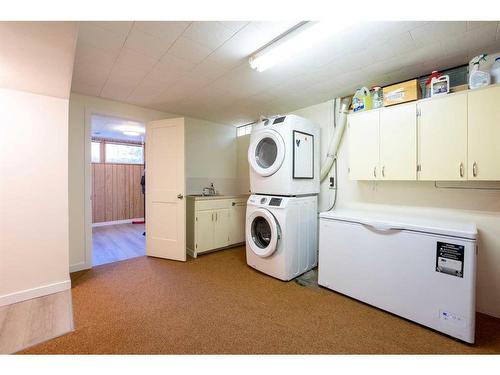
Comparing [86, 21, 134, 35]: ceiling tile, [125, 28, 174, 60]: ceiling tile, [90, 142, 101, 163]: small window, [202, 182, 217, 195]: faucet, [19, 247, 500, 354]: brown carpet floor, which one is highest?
[125, 28, 174, 60]: ceiling tile

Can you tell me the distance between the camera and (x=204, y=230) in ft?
10.6

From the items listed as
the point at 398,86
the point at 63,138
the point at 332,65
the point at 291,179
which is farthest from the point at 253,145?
the point at 63,138

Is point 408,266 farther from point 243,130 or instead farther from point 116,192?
point 116,192

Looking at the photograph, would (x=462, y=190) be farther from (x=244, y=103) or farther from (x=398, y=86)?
(x=244, y=103)

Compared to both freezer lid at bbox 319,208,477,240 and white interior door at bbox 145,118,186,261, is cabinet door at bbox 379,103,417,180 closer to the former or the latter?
freezer lid at bbox 319,208,477,240

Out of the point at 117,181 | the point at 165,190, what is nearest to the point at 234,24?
the point at 165,190

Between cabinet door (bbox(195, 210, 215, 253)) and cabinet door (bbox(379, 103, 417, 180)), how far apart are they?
2315mm

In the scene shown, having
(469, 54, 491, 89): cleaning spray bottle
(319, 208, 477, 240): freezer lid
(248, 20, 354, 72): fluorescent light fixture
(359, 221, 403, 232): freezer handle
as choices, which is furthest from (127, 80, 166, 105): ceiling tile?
(469, 54, 491, 89): cleaning spray bottle

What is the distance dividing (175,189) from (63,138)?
1.31m

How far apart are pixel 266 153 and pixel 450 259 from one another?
2011 mm

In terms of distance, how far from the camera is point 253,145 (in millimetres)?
2785

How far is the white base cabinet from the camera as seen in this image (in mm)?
3180

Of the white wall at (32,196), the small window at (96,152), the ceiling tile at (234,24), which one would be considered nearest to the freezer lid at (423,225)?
the ceiling tile at (234,24)
